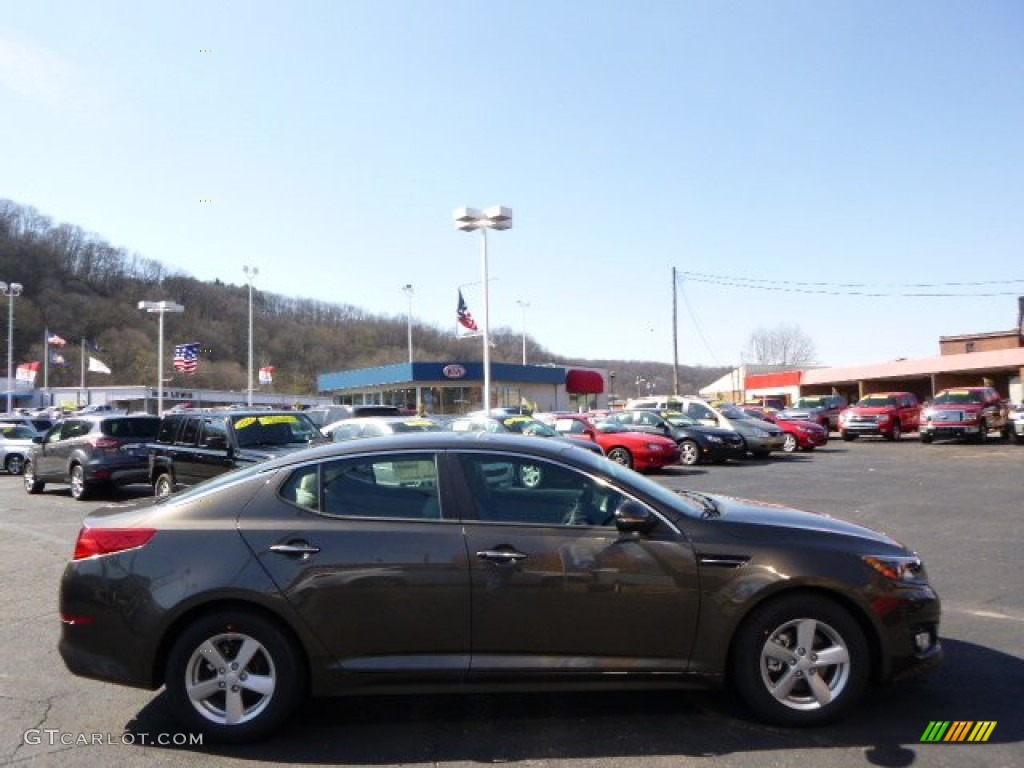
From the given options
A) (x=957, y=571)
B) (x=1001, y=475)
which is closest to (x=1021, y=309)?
(x=1001, y=475)

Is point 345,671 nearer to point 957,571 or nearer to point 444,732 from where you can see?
point 444,732

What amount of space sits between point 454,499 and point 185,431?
380 inches

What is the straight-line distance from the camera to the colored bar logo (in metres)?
3.93

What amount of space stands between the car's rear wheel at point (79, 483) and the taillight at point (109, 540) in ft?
40.2

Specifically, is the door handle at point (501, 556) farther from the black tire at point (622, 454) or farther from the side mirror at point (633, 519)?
the black tire at point (622, 454)

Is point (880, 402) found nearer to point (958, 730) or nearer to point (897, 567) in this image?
point (897, 567)

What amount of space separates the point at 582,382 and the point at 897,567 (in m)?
51.4

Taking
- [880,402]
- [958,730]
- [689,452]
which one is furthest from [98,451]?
[880,402]

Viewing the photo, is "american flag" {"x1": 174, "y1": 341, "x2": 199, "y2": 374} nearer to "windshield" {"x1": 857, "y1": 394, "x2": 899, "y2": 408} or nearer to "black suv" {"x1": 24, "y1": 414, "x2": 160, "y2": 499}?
"black suv" {"x1": 24, "y1": 414, "x2": 160, "y2": 499}

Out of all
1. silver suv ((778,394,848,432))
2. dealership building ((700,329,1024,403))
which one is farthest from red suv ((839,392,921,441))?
dealership building ((700,329,1024,403))

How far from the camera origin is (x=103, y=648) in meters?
4.09

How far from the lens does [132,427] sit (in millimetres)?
15578

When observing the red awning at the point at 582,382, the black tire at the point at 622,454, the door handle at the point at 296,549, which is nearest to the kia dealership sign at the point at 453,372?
the red awning at the point at 582,382

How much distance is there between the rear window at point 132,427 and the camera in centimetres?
1534
